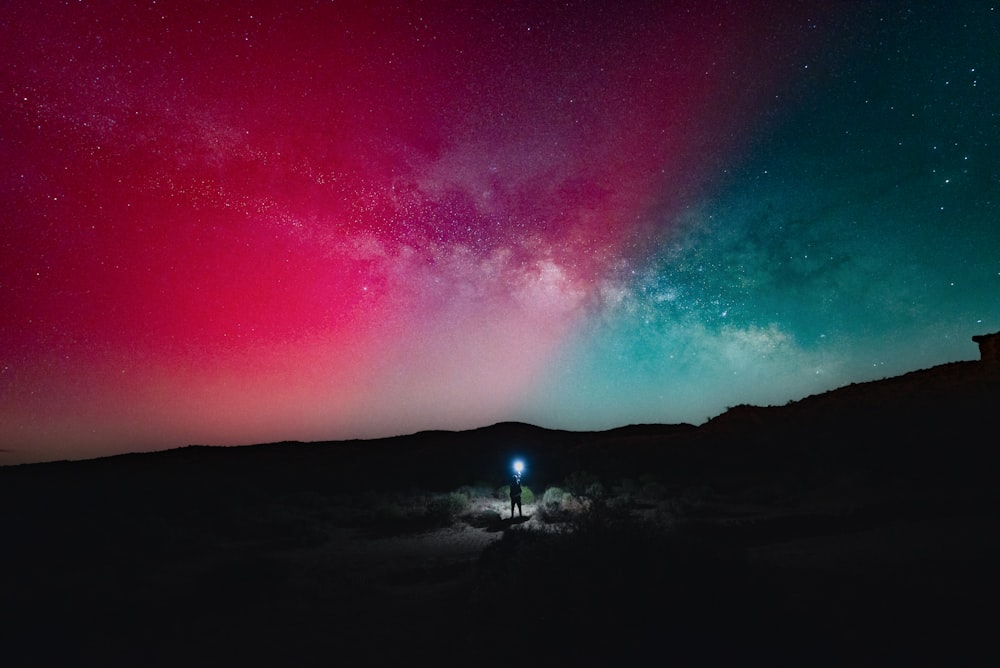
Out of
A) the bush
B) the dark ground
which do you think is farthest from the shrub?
the bush

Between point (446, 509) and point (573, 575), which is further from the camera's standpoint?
point (446, 509)

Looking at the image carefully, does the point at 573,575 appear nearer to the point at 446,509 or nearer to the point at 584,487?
the point at 446,509

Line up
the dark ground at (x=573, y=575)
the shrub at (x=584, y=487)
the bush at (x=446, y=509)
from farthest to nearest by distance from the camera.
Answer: the shrub at (x=584, y=487)
the bush at (x=446, y=509)
the dark ground at (x=573, y=575)

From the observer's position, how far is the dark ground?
245 inches

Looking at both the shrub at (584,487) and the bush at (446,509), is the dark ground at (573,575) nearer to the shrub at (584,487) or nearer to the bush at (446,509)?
→ the bush at (446,509)

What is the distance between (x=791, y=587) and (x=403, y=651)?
18.6ft

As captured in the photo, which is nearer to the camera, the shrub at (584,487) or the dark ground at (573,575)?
the dark ground at (573,575)

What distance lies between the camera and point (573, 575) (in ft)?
27.4

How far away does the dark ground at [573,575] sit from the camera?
623cm

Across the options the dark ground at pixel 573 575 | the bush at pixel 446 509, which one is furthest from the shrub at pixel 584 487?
the bush at pixel 446 509

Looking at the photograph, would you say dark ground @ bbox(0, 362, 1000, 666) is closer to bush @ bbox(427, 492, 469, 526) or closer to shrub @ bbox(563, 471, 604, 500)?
bush @ bbox(427, 492, 469, 526)

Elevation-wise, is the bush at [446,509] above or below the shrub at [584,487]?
below

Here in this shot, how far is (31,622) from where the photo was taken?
8719 mm

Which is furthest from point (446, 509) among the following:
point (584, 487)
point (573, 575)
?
point (573, 575)
